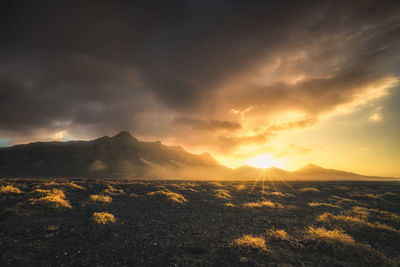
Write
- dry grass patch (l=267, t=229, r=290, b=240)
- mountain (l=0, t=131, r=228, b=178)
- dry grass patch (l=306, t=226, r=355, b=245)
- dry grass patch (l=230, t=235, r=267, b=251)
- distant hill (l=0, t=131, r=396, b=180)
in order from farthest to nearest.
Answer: mountain (l=0, t=131, r=228, b=178) → distant hill (l=0, t=131, r=396, b=180) → dry grass patch (l=267, t=229, r=290, b=240) → dry grass patch (l=306, t=226, r=355, b=245) → dry grass patch (l=230, t=235, r=267, b=251)

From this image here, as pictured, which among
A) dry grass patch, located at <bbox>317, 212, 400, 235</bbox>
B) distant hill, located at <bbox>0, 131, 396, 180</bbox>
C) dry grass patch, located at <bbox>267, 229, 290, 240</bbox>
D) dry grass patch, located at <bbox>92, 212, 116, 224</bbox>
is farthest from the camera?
distant hill, located at <bbox>0, 131, 396, 180</bbox>

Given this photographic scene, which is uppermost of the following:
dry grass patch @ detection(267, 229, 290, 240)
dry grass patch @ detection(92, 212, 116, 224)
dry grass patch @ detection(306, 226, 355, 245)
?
dry grass patch @ detection(92, 212, 116, 224)

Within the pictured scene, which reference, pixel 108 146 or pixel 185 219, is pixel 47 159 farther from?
pixel 185 219

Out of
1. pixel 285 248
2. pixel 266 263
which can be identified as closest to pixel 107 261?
pixel 266 263

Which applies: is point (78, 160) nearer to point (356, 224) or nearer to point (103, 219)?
point (103, 219)

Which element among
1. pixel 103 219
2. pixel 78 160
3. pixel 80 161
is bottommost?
pixel 103 219

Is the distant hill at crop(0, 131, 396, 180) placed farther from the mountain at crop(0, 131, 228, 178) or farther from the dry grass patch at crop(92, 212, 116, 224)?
the dry grass patch at crop(92, 212, 116, 224)

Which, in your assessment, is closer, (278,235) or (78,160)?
(278,235)

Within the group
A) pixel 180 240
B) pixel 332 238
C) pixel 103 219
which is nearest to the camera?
pixel 332 238

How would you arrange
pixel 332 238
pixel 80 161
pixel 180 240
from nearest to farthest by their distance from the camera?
pixel 332 238 → pixel 180 240 → pixel 80 161

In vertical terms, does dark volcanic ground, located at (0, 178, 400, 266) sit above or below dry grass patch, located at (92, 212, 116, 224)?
below

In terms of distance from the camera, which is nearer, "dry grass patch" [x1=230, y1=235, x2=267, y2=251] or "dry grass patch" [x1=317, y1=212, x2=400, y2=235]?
"dry grass patch" [x1=230, y1=235, x2=267, y2=251]

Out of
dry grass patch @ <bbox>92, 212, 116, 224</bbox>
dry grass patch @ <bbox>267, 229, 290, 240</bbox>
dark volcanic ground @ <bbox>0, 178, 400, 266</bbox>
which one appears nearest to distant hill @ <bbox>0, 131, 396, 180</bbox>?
dark volcanic ground @ <bbox>0, 178, 400, 266</bbox>

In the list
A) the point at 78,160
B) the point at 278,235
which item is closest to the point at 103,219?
the point at 278,235
